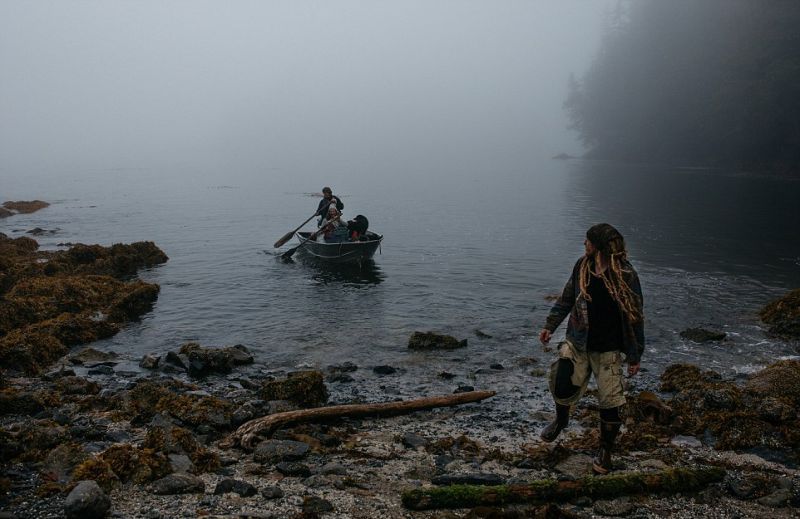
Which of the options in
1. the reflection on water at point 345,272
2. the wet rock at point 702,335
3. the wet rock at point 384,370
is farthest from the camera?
the reflection on water at point 345,272

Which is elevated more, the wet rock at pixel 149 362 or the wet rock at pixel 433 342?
the wet rock at pixel 433 342

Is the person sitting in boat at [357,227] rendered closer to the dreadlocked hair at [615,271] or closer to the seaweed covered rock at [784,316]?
the seaweed covered rock at [784,316]

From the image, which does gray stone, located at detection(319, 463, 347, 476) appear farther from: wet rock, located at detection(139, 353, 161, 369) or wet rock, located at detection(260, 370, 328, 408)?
wet rock, located at detection(139, 353, 161, 369)

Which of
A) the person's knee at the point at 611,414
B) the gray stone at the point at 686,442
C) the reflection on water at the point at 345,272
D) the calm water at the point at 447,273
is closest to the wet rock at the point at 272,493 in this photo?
the person's knee at the point at 611,414

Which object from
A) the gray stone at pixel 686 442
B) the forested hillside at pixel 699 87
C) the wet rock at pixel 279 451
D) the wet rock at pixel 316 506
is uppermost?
the forested hillside at pixel 699 87

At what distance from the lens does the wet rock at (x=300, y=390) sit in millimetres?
11562

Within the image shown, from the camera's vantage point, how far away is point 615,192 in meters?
64.8

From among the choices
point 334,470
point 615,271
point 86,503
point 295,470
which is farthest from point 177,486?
point 615,271

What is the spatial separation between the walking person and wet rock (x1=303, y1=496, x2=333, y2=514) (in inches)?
138

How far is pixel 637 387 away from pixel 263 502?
9277 mm

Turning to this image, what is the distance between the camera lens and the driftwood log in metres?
9.30

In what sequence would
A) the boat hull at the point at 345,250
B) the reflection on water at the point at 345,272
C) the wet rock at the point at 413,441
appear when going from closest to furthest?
1. the wet rock at the point at 413,441
2. the reflection on water at the point at 345,272
3. the boat hull at the point at 345,250

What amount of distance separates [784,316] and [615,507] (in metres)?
14.1

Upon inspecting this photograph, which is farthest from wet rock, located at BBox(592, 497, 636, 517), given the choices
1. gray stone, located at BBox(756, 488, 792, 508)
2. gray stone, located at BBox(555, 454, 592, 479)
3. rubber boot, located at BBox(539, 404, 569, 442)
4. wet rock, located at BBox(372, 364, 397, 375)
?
wet rock, located at BBox(372, 364, 397, 375)
